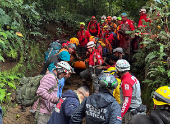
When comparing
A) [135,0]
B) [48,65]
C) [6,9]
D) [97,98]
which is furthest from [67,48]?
[135,0]

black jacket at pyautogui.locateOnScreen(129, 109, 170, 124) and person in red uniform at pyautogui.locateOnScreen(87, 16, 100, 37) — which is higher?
person in red uniform at pyautogui.locateOnScreen(87, 16, 100, 37)

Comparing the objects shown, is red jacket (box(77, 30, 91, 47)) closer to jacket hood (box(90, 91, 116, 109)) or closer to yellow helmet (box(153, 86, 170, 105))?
jacket hood (box(90, 91, 116, 109))

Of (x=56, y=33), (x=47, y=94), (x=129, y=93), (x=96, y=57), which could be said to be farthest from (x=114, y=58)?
(x=56, y=33)

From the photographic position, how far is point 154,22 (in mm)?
6711

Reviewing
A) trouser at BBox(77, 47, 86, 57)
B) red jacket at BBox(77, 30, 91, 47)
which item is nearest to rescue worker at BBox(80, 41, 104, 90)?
red jacket at BBox(77, 30, 91, 47)

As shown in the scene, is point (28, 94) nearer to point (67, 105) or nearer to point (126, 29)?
point (67, 105)

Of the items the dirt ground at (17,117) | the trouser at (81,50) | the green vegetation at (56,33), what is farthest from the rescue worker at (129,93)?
the trouser at (81,50)

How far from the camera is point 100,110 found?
275cm

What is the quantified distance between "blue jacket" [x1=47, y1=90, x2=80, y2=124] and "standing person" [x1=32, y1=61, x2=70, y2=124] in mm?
593

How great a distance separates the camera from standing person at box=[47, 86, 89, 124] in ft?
9.90

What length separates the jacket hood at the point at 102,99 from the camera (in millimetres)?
2723

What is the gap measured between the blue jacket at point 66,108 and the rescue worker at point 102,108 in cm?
13

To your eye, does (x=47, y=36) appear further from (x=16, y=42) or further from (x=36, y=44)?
(x=16, y=42)

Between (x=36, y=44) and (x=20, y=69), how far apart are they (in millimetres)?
2655
